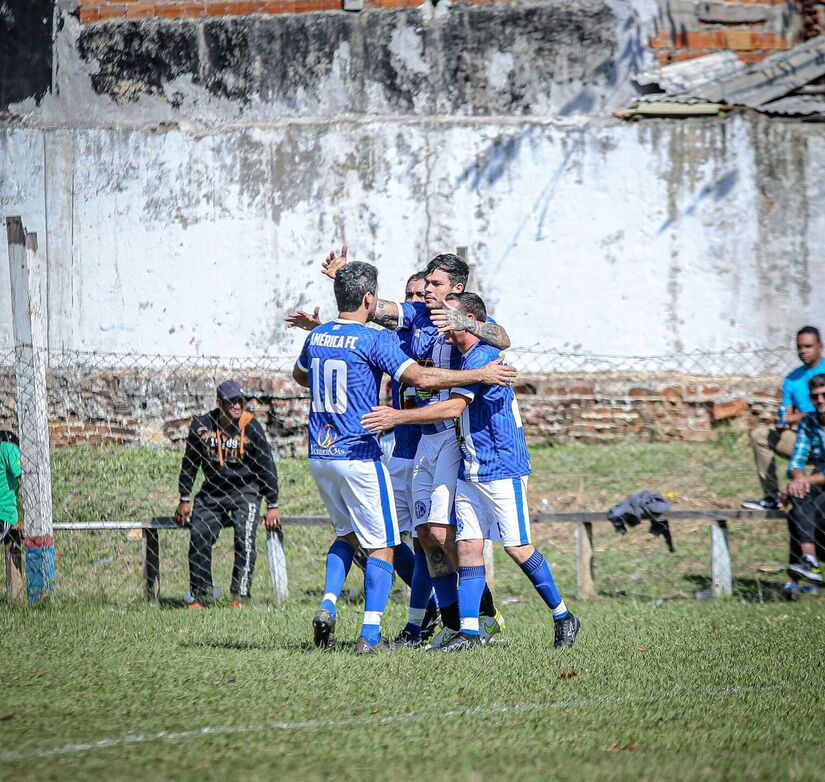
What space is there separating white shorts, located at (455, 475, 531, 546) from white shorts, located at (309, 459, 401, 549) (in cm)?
44

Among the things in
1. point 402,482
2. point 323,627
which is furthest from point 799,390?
point 323,627

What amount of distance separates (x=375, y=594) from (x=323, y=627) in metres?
0.37

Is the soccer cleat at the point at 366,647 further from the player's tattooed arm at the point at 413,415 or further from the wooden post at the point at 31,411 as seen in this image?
the wooden post at the point at 31,411

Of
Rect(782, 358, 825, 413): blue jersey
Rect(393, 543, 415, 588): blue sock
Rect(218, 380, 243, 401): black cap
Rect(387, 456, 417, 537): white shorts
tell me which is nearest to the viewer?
Rect(387, 456, 417, 537): white shorts

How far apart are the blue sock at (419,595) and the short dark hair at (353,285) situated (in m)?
1.65

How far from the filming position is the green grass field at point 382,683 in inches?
165

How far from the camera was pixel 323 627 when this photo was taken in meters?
6.36

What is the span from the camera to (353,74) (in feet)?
47.6

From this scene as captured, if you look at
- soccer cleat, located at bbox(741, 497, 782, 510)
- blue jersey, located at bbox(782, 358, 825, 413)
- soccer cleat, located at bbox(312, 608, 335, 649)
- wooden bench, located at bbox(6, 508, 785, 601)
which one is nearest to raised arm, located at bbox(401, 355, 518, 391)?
soccer cleat, located at bbox(312, 608, 335, 649)

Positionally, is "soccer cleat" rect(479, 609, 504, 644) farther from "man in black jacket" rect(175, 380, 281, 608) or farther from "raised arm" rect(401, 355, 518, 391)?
"man in black jacket" rect(175, 380, 281, 608)

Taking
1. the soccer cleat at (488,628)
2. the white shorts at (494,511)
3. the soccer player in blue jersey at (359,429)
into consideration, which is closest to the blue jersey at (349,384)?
A: the soccer player in blue jersey at (359,429)

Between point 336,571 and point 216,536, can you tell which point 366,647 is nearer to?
point 336,571

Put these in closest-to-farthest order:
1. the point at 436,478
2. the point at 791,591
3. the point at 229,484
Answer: the point at 436,478 < the point at 791,591 < the point at 229,484

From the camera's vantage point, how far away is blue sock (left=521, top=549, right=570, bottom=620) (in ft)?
21.8
